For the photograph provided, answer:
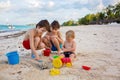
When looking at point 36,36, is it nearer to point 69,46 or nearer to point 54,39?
point 54,39

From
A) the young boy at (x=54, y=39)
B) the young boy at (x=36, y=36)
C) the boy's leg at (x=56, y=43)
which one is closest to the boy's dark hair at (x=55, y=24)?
the young boy at (x=54, y=39)

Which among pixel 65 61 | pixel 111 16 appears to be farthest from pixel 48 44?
pixel 111 16

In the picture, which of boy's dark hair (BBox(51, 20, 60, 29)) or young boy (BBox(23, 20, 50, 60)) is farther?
boy's dark hair (BBox(51, 20, 60, 29))

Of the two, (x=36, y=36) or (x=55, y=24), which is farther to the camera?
(x=55, y=24)

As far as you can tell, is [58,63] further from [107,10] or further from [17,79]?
[107,10]

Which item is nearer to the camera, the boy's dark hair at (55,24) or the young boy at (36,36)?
the young boy at (36,36)

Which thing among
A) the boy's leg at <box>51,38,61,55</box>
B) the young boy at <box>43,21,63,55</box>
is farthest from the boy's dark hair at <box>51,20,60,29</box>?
the boy's leg at <box>51,38,61,55</box>

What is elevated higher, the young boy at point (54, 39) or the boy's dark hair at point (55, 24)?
the boy's dark hair at point (55, 24)

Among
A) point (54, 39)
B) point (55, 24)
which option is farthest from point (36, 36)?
point (55, 24)

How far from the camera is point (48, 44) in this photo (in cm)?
516

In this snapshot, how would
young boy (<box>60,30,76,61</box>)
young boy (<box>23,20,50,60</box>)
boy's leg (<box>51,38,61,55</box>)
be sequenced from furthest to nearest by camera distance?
boy's leg (<box>51,38,61,55</box>)
young boy (<box>60,30,76,61</box>)
young boy (<box>23,20,50,60</box>)

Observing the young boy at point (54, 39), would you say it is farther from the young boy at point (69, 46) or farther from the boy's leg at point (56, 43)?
the young boy at point (69, 46)

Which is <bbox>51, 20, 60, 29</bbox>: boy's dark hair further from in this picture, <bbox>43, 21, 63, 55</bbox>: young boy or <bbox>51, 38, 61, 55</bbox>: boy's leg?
<bbox>51, 38, 61, 55</bbox>: boy's leg

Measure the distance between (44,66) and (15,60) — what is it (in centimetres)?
62
